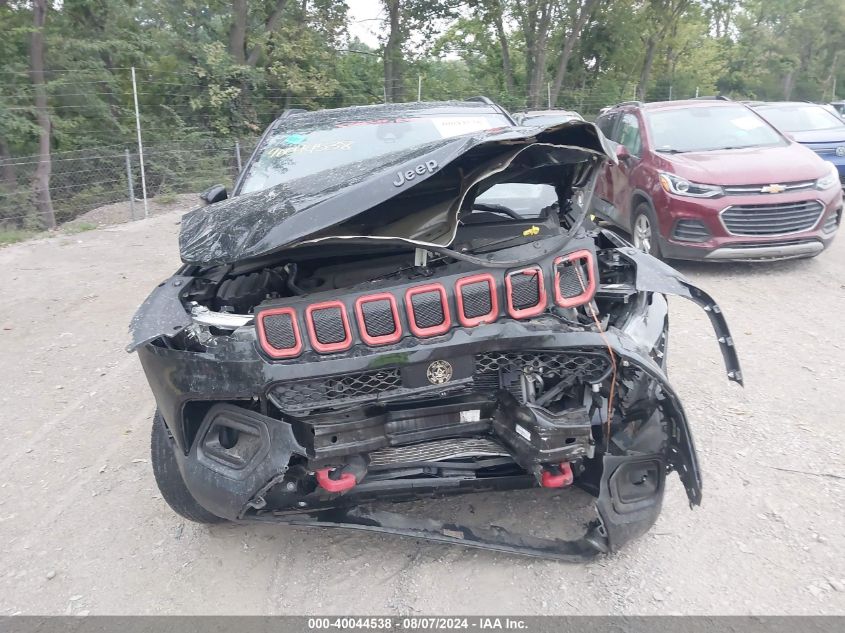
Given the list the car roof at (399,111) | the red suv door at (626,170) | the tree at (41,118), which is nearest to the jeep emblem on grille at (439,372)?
the car roof at (399,111)

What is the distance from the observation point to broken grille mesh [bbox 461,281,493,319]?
231cm

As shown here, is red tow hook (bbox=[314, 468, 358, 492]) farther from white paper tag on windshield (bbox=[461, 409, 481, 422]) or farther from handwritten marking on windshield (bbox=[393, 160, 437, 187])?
handwritten marking on windshield (bbox=[393, 160, 437, 187])

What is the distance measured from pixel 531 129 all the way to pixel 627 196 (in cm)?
561

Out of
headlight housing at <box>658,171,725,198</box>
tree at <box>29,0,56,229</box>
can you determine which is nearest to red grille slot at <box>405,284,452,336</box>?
headlight housing at <box>658,171,725,198</box>

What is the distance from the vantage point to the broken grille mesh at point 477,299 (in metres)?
2.31

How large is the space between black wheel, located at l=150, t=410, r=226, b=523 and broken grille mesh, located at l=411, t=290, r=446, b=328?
1.32 m

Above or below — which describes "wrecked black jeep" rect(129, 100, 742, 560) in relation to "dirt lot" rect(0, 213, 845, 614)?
above

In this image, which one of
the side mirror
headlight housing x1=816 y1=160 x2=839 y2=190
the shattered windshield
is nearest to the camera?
the side mirror

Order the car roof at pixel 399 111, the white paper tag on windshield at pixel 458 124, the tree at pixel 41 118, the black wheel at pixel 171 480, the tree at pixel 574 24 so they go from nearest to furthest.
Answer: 1. the black wheel at pixel 171 480
2. the white paper tag on windshield at pixel 458 124
3. the car roof at pixel 399 111
4. the tree at pixel 41 118
5. the tree at pixel 574 24

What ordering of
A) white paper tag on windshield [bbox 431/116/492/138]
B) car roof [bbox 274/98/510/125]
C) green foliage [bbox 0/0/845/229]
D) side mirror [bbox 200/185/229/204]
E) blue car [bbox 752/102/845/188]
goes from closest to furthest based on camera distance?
side mirror [bbox 200/185/229/204] → white paper tag on windshield [bbox 431/116/492/138] → car roof [bbox 274/98/510/125] → blue car [bbox 752/102/845/188] → green foliage [bbox 0/0/845/229]

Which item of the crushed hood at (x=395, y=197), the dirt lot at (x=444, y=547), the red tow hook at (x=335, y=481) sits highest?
the crushed hood at (x=395, y=197)

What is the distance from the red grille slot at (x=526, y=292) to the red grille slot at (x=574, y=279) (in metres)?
0.07

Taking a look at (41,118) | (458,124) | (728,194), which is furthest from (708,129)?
(41,118)

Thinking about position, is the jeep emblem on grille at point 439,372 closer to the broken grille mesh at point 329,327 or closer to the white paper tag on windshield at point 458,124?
the broken grille mesh at point 329,327
